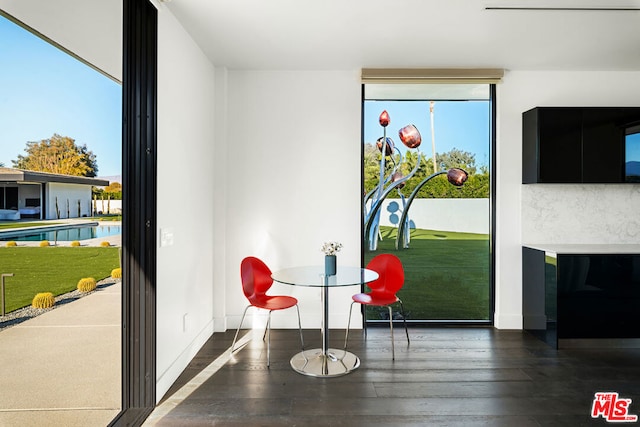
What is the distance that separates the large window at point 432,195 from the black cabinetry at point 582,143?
525 millimetres

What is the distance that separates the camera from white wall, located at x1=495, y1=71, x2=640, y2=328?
396 centimetres

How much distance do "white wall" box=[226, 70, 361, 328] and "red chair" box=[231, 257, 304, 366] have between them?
39cm

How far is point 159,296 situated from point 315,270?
1.32 metres

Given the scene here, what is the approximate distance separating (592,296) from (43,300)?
4231mm

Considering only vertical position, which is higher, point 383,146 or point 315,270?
point 383,146

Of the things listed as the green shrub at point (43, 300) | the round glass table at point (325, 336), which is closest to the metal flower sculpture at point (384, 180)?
the round glass table at point (325, 336)

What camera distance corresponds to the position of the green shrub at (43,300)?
2.30 metres

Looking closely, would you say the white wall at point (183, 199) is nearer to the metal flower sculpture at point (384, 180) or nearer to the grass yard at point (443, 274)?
the metal flower sculpture at point (384, 180)

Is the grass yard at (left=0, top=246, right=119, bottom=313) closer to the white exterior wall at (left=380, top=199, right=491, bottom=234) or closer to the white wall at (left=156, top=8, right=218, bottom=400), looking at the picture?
the white wall at (left=156, top=8, right=218, bottom=400)

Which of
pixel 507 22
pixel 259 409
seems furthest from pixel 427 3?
pixel 259 409

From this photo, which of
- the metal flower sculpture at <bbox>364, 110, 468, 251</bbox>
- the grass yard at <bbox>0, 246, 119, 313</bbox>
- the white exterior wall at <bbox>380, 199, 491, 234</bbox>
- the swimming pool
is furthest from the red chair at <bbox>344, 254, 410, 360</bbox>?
the grass yard at <bbox>0, 246, 119, 313</bbox>

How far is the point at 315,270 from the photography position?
3.43 meters

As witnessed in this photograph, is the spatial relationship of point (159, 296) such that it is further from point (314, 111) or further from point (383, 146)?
point (383, 146)

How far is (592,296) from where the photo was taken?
3400 mm
